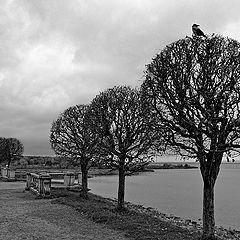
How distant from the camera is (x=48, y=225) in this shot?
12.9 metres

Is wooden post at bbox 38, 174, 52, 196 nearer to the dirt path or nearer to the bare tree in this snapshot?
the dirt path

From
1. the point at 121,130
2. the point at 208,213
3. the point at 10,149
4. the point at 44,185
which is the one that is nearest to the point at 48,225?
the point at 208,213

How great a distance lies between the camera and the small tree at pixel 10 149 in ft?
179

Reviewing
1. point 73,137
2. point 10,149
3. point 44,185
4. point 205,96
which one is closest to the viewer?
point 205,96

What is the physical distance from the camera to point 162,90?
39.4ft

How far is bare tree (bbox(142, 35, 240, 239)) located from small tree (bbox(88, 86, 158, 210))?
5.96m

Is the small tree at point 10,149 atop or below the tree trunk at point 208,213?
atop

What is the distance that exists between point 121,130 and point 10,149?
1614 inches

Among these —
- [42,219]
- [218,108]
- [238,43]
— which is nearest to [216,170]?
[218,108]

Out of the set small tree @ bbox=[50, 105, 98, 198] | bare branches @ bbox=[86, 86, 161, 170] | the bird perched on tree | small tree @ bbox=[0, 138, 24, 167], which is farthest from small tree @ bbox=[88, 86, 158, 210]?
small tree @ bbox=[0, 138, 24, 167]

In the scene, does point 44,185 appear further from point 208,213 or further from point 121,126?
point 208,213

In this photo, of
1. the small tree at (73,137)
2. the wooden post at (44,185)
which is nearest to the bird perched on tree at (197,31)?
the small tree at (73,137)

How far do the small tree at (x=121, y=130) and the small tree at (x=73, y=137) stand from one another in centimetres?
527

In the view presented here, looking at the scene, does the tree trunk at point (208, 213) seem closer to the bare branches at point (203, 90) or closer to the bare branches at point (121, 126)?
the bare branches at point (203, 90)
